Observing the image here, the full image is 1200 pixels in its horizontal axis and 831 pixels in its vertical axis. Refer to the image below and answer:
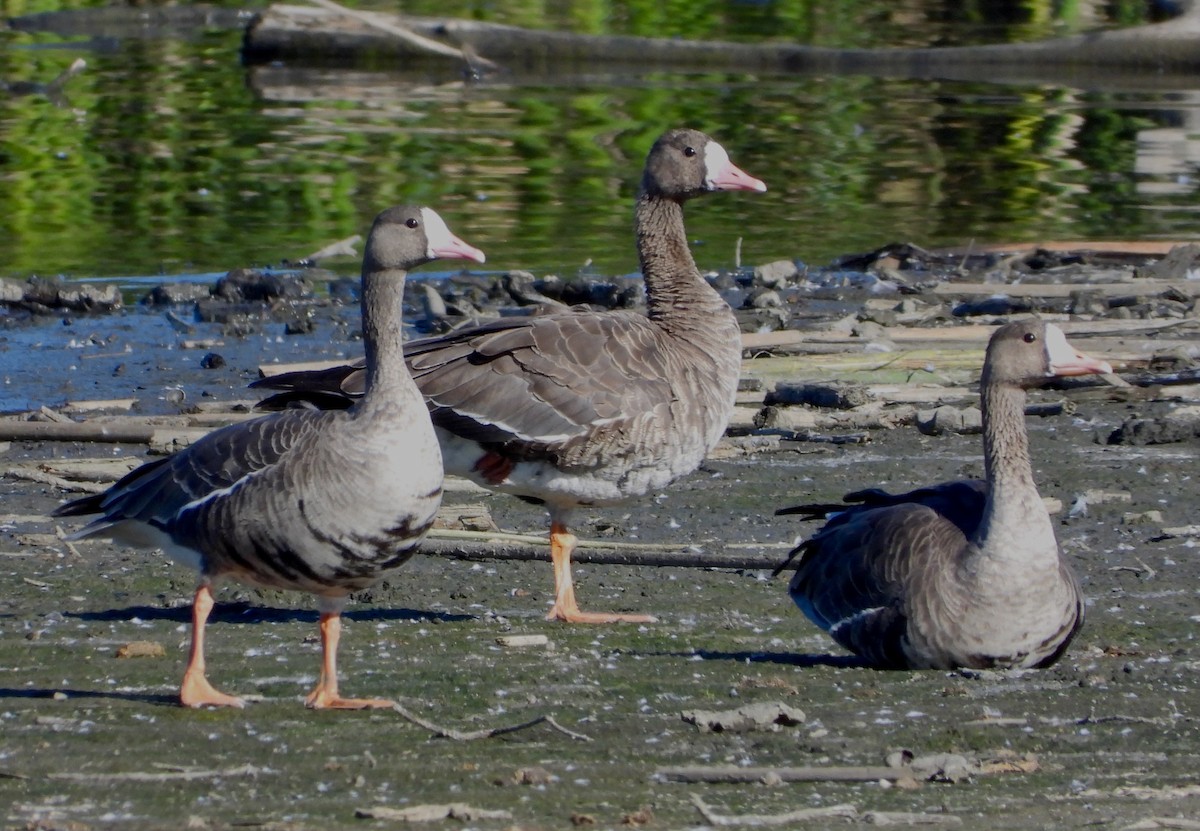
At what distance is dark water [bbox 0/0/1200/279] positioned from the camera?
57.0 ft

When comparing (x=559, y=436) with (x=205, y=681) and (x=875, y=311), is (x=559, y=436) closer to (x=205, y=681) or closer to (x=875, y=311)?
(x=205, y=681)

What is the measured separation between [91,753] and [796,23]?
1179 inches

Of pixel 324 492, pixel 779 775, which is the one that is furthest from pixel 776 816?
pixel 324 492

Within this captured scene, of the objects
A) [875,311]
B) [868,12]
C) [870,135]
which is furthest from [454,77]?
[875,311]

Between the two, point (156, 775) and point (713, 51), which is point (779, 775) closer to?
point (156, 775)

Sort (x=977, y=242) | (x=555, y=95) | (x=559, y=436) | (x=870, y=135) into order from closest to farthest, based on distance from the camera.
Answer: (x=559, y=436), (x=977, y=242), (x=870, y=135), (x=555, y=95)

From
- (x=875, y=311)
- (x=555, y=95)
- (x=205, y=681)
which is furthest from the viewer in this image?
(x=555, y=95)

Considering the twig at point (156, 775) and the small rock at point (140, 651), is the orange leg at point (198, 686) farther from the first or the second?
the twig at point (156, 775)

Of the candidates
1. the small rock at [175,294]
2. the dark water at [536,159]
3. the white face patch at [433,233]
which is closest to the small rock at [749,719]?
the white face patch at [433,233]

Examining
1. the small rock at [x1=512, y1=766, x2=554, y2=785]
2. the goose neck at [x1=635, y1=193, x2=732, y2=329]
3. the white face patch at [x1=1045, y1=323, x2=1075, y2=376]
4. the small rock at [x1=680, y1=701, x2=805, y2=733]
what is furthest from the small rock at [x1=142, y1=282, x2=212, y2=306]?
the small rock at [x1=512, y1=766, x2=554, y2=785]

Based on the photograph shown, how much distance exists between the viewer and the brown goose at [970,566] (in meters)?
6.68

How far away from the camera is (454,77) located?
27562mm

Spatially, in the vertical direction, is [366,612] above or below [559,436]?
below

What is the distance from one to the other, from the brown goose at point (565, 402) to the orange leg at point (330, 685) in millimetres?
1774
